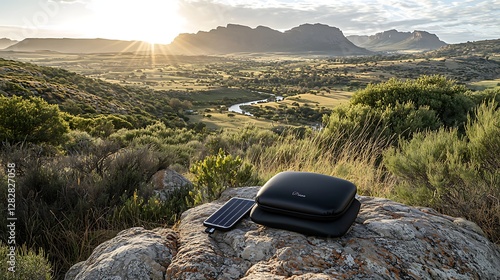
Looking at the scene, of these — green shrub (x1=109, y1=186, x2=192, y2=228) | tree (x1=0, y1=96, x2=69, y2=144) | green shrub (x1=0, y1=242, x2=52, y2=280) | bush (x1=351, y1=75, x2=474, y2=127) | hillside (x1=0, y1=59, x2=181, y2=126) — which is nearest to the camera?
green shrub (x1=0, y1=242, x2=52, y2=280)

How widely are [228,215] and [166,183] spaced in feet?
11.2

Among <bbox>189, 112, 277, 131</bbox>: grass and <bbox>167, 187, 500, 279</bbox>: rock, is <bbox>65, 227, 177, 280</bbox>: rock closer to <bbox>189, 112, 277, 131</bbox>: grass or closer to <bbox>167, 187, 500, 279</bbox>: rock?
<bbox>167, 187, 500, 279</bbox>: rock

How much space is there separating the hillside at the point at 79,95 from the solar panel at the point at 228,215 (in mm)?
28327

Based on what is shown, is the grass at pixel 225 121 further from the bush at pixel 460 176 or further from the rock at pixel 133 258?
the rock at pixel 133 258

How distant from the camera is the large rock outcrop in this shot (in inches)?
86.5

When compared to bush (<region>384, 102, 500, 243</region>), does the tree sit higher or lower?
lower

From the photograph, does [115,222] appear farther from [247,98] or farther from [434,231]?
[247,98]

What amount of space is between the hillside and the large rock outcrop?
28593 millimetres

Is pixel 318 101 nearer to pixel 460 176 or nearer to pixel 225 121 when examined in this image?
pixel 225 121

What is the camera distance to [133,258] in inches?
92.7

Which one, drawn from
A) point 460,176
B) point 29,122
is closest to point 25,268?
point 460,176

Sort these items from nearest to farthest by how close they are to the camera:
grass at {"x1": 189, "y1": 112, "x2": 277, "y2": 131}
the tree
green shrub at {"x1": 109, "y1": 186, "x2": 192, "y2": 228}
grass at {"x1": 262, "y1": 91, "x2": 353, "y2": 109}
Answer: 1. green shrub at {"x1": 109, "y1": 186, "x2": 192, "y2": 228}
2. the tree
3. grass at {"x1": 189, "y1": 112, "x2": 277, "y2": 131}
4. grass at {"x1": 262, "y1": 91, "x2": 353, "y2": 109}

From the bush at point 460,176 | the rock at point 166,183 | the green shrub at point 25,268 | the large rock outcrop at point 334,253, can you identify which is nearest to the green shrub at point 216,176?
the rock at point 166,183

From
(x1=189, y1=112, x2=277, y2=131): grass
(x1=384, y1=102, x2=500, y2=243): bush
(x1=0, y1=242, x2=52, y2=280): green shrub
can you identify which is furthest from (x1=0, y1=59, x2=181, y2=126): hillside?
(x1=384, y1=102, x2=500, y2=243): bush
